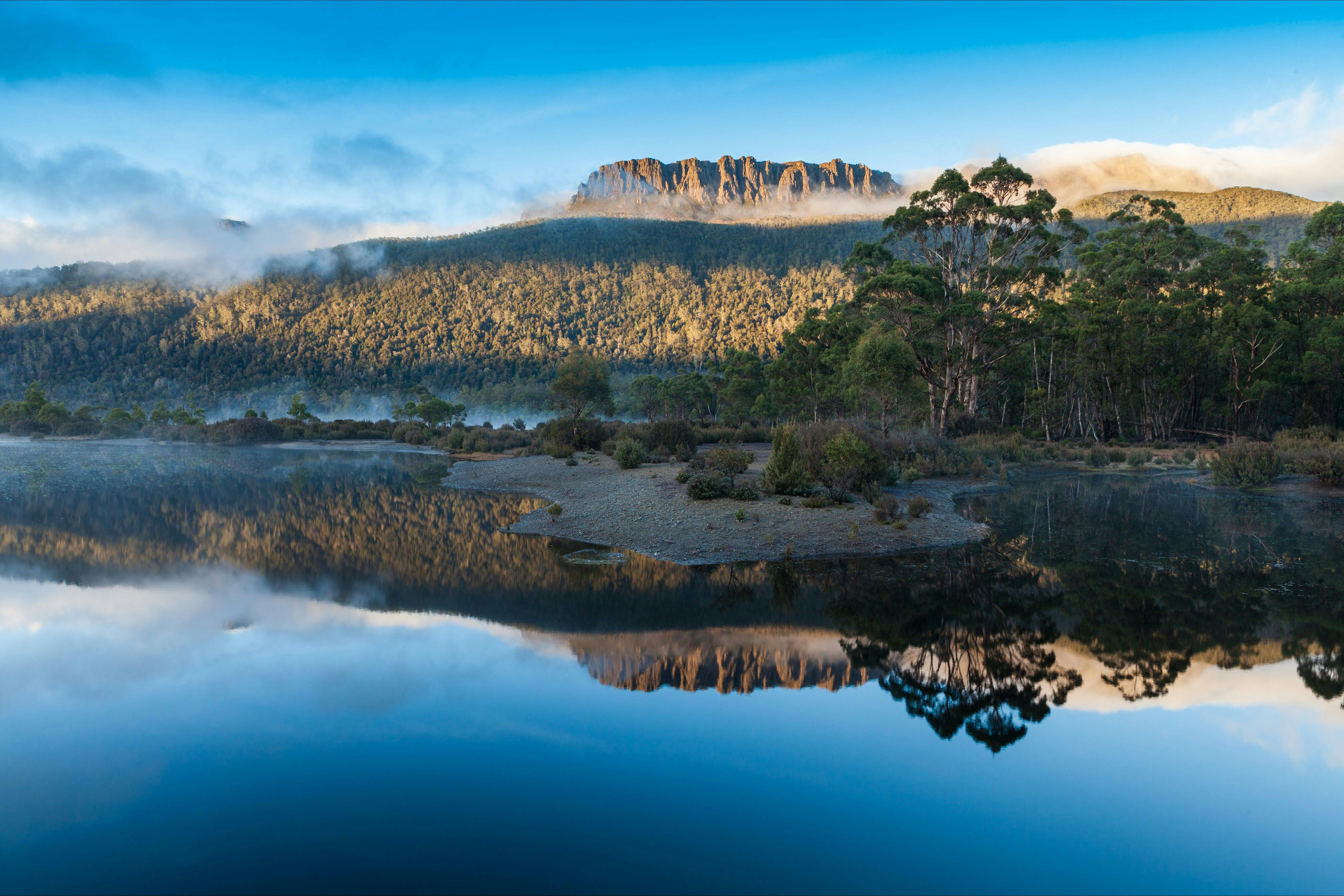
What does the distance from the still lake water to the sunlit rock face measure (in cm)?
5

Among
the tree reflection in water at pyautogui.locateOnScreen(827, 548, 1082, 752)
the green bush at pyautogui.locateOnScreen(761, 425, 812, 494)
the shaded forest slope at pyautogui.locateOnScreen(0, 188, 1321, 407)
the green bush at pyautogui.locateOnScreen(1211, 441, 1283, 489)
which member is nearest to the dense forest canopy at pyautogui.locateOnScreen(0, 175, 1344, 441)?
the shaded forest slope at pyautogui.locateOnScreen(0, 188, 1321, 407)

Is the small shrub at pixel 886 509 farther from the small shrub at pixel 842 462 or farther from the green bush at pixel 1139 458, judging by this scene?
the green bush at pixel 1139 458

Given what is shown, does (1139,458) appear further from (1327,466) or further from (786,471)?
(786,471)

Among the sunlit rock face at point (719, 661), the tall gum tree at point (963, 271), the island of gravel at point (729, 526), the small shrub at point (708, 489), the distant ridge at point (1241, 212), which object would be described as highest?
the distant ridge at point (1241, 212)

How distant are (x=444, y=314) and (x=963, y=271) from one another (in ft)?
329

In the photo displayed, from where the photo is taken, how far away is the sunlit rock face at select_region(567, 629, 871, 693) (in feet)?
26.0

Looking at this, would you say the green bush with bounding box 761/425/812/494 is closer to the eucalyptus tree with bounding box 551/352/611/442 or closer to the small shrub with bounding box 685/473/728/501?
the small shrub with bounding box 685/473/728/501

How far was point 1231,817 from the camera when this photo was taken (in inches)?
207

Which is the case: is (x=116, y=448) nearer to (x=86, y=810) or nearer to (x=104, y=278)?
(x=86, y=810)

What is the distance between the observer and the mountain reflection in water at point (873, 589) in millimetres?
8172

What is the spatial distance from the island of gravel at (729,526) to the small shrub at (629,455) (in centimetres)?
409

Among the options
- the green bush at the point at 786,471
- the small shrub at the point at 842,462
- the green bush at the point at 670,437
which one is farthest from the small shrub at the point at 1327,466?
the green bush at the point at 670,437

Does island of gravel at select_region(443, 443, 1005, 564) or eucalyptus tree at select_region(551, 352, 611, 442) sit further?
eucalyptus tree at select_region(551, 352, 611, 442)

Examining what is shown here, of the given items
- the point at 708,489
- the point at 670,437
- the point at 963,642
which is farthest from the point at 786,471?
the point at 670,437
